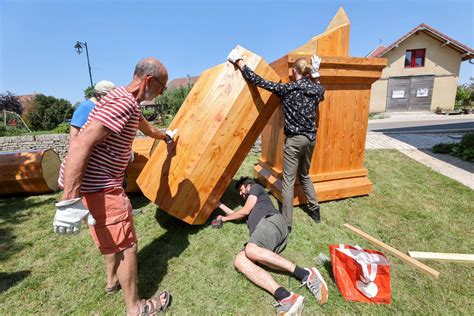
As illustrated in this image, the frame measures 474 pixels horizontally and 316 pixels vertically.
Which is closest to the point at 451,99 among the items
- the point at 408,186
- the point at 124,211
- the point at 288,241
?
the point at 408,186

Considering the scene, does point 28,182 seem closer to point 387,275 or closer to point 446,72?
point 387,275

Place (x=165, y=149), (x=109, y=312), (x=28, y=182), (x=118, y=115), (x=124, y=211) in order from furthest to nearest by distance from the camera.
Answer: (x=28, y=182)
(x=165, y=149)
(x=109, y=312)
(x=124, y=211)
(x=118, y=115)

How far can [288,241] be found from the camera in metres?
2.78

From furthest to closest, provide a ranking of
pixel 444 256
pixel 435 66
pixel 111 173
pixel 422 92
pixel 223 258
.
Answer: pixel 422 92 < pixel 435 66 < pixel 223 258 < pixel 444 256 < pixel 111 173

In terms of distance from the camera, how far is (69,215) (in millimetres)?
1443

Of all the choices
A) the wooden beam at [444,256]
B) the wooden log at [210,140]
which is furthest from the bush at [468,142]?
the wooden log at [210,140]

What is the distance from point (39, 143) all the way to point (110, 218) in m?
8.22

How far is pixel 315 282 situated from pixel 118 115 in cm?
202

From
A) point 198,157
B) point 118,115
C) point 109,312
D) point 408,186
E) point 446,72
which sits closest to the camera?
point 118,115

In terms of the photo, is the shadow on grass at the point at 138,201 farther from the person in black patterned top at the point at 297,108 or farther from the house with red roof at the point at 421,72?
the house with red roof at the point at 421,72

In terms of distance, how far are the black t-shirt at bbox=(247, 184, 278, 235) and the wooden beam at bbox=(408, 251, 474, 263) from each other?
→ 1.49 meters

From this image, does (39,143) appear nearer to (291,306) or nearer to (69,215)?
(69,215)

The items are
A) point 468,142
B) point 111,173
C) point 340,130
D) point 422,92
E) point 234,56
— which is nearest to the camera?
point 111,173

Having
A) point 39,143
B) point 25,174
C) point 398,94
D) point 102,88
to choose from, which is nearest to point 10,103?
point 39,143
